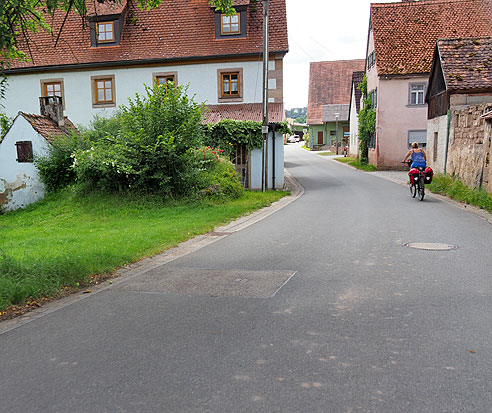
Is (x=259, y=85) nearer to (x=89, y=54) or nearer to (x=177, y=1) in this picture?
(x=177, y=1)

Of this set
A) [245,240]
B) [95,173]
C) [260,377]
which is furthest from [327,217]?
[260,377]

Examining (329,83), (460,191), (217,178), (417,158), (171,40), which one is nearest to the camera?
(460,191)

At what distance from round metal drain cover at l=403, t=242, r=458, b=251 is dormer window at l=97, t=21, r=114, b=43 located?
2298 centimetres

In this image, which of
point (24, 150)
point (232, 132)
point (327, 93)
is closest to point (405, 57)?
point (232, 132)

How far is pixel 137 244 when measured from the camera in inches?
372

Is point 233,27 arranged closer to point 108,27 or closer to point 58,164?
point 108,27

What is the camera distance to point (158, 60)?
2583 cm

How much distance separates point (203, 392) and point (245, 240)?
674cm

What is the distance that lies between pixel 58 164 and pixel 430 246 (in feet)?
53.2

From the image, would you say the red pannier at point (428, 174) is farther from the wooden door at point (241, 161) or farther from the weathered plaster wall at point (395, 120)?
the weathered plaster wall at point (395, 120)

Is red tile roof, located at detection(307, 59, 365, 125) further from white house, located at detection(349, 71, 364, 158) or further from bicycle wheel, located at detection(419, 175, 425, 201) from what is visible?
bicycle wheel, located at detection(419, 175, 425, 201)

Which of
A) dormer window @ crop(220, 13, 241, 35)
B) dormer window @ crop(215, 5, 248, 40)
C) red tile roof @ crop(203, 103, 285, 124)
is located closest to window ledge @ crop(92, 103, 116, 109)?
red tile roof @ crop(203, 103, 285, 124)

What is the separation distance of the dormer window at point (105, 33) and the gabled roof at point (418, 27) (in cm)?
1654

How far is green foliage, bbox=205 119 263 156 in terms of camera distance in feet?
72.5
